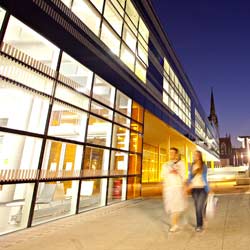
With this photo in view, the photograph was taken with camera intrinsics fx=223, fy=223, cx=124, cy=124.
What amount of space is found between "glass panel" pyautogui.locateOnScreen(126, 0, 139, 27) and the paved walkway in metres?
11.3

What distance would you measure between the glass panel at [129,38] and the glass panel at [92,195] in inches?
308

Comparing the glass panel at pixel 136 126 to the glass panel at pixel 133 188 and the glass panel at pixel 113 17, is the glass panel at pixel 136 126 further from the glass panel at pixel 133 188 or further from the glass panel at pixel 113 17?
the glass panel at pixel 113 17

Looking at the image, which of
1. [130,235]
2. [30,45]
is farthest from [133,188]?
[30,45]

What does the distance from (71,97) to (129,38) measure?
7338mm

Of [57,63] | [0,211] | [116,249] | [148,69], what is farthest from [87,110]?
[148,69]

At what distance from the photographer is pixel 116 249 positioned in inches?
159

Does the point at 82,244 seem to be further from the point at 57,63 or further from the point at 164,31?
the point at 164,31

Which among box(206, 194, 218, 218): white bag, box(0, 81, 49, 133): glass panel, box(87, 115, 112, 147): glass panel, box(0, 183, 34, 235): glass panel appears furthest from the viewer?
box(87, 115, 112, 147): glass panel

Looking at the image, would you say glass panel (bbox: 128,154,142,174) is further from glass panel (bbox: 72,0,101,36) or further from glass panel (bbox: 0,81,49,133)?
glass panel (bbox: 72,0,101,36)

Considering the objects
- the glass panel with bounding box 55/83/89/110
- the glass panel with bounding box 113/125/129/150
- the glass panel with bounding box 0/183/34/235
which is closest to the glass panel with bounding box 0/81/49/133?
the glass panel with bounding box 55/83/89/110

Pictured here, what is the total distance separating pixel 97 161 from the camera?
13781 millimetres

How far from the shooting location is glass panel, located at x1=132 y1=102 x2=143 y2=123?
40.4ft

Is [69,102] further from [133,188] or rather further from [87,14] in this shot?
[133,188]

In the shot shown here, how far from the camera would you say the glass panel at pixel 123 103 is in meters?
10.8
